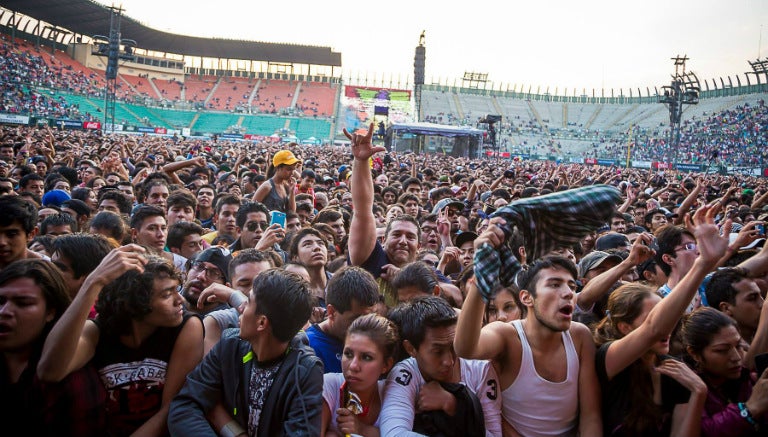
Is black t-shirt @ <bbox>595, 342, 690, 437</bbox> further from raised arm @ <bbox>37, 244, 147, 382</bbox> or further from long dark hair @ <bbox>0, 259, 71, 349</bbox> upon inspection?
long dark hair @ <bbox>0, 259, 71, 349</bbox>

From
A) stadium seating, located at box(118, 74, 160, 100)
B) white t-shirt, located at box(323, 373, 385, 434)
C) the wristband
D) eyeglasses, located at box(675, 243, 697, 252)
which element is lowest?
white t-shirt, located at box(323, 373, 385, 434)

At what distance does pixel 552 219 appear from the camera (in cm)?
247

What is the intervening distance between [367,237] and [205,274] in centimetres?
116

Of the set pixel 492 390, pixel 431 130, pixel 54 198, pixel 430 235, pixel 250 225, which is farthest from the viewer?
pixel 431 130

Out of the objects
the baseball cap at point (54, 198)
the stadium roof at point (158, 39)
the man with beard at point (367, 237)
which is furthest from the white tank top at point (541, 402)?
the stadium roof at point (158, 39)

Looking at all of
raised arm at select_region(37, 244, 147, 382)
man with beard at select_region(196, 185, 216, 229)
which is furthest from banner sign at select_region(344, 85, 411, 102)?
raised arm at select_region(37, 244, 147, 382)

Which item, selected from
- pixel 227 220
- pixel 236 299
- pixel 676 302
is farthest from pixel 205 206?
pixel 676 302

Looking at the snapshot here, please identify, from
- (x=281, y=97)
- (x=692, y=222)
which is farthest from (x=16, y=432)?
(x=281, y=97)

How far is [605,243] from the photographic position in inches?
220

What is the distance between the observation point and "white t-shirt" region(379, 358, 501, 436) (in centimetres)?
242

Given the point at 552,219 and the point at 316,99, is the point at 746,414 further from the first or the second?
the point at 316,99

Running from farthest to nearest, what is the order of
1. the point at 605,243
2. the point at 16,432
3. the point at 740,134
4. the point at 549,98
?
the point at 549,98 → the point at 740,134 → the point at 605,243 → the point at 16,432

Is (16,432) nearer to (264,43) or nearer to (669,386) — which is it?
(669,386)

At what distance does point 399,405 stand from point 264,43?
230 ft
